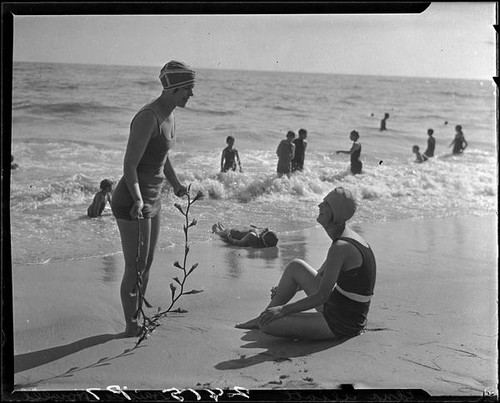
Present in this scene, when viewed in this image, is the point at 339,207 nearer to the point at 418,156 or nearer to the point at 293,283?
the point at 293,283

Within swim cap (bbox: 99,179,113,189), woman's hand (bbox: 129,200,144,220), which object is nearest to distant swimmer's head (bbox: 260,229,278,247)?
woman's hand (bbox: 129,200,144,220)

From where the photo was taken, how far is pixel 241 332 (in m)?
4.18

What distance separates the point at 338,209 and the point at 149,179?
1.09 meters

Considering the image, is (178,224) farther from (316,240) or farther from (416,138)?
(416,138)

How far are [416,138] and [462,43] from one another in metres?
0.93

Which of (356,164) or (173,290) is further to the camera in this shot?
(356,164)

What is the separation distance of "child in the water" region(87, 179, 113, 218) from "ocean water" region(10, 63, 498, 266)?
5 centimetres

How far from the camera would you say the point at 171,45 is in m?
4.24

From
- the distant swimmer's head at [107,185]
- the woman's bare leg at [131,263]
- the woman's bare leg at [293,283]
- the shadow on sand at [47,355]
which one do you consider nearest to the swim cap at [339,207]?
the woman's bare leg at [293,283]

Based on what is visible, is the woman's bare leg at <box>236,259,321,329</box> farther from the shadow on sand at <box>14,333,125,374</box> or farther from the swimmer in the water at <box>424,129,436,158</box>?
the swimmer in the water at <box>424,129,436,158</box>

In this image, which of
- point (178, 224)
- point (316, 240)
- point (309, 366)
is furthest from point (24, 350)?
point (316, 240)

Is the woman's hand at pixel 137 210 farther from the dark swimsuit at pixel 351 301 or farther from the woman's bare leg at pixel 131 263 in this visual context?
the dark swimsuit at pixel 351 301

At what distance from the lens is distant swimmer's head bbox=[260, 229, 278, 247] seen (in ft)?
14.9

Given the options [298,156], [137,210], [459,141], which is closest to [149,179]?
[137,210]
